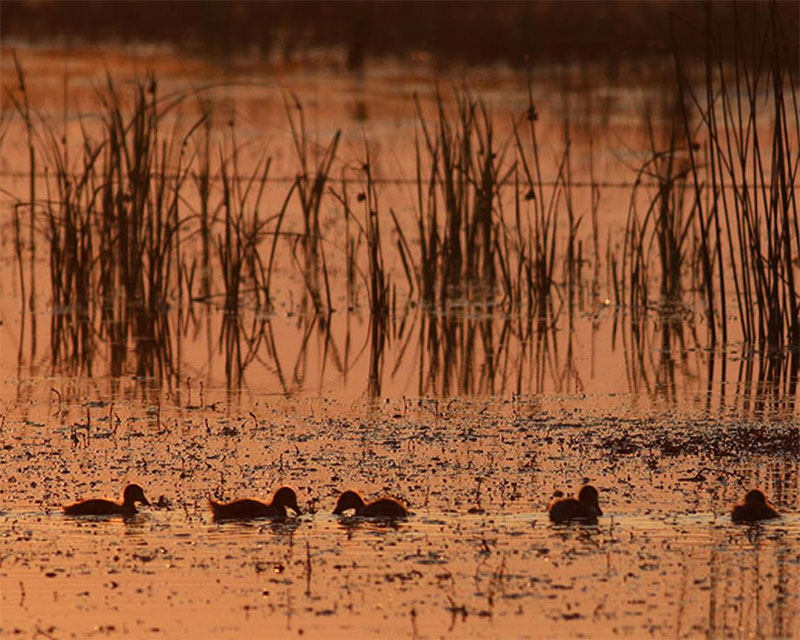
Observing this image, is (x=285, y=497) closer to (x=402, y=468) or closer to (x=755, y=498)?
(x=402, y=468)

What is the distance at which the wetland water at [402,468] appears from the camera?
572 cm

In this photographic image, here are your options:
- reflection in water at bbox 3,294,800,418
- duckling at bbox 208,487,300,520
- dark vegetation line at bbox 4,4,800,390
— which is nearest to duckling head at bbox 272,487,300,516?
duckling at bbox 208,487,300,520

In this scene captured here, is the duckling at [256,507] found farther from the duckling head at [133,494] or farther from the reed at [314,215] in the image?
the reed at [314,215]

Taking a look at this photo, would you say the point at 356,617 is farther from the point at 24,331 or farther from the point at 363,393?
the point at 24,331

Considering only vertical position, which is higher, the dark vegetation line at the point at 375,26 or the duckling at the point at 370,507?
the dark vegetation line at the point at 375,26

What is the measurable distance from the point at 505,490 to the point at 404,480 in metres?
0.42

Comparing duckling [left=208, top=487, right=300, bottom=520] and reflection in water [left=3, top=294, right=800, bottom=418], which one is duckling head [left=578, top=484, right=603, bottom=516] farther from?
reflection in water [left=3, top=294, right=800, bottom=418]

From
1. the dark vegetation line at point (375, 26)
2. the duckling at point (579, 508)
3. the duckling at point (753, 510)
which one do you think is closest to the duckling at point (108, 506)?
the duckling at point (579, 508)

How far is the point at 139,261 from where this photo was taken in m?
11.9

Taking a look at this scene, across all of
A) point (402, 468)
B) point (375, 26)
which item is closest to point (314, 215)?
point (402, 468)

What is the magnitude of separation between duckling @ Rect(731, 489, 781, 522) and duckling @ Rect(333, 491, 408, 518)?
1.11 m

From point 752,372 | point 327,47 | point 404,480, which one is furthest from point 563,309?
point 327,47

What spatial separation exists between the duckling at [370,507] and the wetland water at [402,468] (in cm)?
6

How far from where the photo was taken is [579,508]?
661cm
